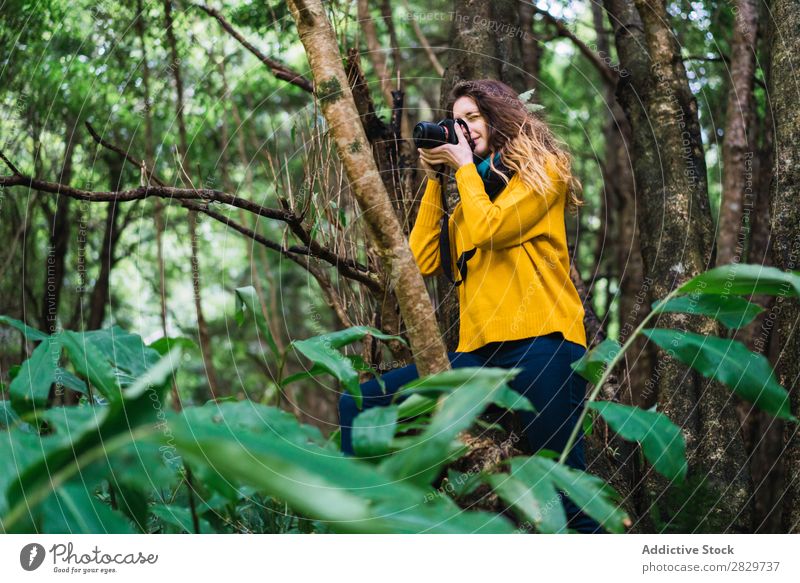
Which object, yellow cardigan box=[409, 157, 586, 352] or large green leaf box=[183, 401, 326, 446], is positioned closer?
large green leaf box=[183, 401, 326, 446]

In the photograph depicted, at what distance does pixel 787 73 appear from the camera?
2.02 meters

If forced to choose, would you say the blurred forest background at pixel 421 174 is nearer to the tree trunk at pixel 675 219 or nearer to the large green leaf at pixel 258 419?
the tree trunk at pixel 675 219

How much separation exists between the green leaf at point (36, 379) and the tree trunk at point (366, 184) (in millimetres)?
513

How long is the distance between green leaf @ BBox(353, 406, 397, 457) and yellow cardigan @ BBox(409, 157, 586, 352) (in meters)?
1.08

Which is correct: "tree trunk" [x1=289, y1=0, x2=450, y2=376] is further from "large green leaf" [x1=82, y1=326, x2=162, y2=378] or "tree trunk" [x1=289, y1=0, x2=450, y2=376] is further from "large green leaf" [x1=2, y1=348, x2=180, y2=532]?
"large green leaf" [x1=2, y1=348, x2=180, y2=532]

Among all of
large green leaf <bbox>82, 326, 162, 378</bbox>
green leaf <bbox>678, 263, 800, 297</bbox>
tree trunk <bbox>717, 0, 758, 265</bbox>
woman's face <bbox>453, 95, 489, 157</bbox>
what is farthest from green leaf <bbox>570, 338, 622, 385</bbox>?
tree trunk <bbox>717, 0, 758, 265</bbox>

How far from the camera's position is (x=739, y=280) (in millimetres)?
847

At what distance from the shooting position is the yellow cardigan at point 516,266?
6.00 ft

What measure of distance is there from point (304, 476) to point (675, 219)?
228cm

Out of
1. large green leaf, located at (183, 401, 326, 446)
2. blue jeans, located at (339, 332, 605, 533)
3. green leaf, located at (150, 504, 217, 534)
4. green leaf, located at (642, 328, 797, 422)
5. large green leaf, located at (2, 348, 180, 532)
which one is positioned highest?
large green leaf, located at (2, 348, 180, 532)

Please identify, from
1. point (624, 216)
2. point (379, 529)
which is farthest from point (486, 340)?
point (624, 216)

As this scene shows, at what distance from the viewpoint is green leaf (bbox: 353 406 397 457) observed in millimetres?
746

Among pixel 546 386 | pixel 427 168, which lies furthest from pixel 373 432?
pixel 427 168
